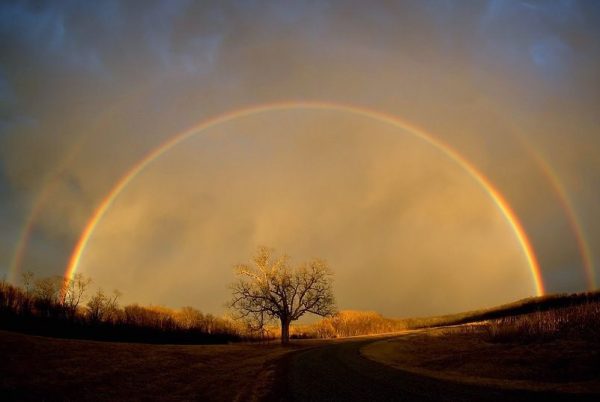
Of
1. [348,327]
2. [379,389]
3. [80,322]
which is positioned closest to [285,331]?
[80,322]

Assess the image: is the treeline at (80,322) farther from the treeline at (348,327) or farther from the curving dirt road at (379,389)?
the treeline at (348,327)

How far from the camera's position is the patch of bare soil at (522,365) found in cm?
1683

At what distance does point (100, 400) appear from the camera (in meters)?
16.5

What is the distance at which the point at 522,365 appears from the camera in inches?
833

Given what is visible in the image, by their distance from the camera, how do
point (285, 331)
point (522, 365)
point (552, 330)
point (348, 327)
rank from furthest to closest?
point (348, 327) → point (285, 331) → point (552, 330) → point (522, 365)

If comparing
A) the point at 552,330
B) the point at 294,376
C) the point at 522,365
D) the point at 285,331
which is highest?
the point at 552,330

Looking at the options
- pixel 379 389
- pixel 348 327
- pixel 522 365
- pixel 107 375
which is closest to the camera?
pixel 379 389

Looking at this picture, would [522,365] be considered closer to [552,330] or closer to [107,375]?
[552,330]

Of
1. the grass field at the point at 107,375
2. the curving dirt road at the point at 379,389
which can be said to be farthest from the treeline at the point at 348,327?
the curving dirt road at the point at 379,389

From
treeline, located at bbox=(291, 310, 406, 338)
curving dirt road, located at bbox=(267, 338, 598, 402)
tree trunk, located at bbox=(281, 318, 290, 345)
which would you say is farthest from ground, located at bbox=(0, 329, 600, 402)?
treeline, located at bbox=(291, 310, 406, 338)

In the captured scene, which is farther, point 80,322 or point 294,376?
point 80,322

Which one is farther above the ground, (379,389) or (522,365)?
(522,365)

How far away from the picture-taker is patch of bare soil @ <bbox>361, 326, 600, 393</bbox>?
1683 centimetres

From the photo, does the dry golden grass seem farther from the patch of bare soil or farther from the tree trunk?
the tree trunk
